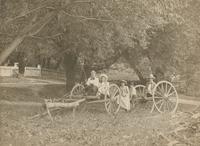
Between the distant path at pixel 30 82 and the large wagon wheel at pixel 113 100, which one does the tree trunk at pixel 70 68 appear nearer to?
the distant path at pixel 30 82

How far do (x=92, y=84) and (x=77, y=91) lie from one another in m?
0.19

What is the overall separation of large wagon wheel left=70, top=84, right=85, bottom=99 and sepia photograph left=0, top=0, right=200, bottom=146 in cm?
1

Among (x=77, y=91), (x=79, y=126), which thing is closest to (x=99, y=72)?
(x=77, y=91)

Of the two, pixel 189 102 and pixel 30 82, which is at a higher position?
pixel 30 82

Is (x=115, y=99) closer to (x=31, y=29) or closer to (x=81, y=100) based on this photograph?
(x=81, y=100)

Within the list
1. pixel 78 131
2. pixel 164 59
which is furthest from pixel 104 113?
pixel 164 59

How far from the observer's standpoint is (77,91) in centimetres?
581

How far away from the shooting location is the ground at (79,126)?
528cm

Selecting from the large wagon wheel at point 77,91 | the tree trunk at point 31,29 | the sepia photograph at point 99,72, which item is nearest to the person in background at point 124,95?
the sepia photograph at point 99,72

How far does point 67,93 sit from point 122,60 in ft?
2.23

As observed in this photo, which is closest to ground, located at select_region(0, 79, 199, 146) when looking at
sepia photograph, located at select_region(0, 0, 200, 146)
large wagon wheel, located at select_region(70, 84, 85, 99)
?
sepia photograph, located at select_region(0, 0, 200, 146)

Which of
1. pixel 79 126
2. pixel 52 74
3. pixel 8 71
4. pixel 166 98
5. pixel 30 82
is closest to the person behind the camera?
pixel 79 126

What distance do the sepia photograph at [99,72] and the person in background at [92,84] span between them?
1cm

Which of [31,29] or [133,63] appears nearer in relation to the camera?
[133,63]
